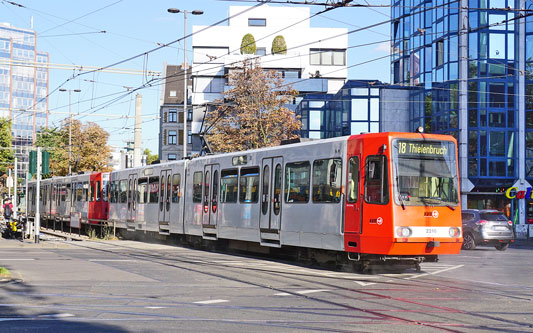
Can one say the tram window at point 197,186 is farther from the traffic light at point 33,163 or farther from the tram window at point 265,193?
the traffic light at point 33,163

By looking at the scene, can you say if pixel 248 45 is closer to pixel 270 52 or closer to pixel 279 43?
pixel 270 52

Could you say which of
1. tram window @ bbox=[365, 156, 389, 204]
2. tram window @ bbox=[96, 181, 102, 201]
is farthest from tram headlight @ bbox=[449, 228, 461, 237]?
tram window @ bbox=[96, 181, 102, 201]

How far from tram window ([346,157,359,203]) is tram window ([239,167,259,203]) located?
4.74 m

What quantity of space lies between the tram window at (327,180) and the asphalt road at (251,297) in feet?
5.63

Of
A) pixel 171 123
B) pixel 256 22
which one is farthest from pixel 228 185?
pixel 171 123

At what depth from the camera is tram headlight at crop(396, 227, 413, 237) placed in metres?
16.0

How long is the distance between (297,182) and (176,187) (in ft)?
31.0

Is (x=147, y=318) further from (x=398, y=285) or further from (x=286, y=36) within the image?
(x=286, y=36)

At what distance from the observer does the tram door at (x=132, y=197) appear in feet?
106

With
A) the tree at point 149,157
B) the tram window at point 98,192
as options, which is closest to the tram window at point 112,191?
the tram window at point 98,192

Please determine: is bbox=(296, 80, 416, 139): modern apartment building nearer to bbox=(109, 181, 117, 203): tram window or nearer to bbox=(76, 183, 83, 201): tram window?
bbox=(76, 183, 83, 201): tram window

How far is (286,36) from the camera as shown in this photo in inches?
3105

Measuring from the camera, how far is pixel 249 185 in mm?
21938

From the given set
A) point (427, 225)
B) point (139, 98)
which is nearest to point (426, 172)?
point (427, 225)
